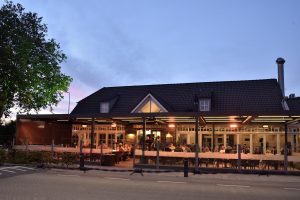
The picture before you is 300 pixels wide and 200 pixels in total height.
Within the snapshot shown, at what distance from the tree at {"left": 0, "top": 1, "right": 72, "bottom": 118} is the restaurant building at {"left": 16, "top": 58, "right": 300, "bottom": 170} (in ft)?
9.68

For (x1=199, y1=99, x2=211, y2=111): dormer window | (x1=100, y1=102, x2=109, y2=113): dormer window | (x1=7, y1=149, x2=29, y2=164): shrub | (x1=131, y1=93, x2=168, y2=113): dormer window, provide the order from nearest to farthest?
(x1=7, y1=149, x2=29, y2=164): shrub
(x1=131, y1=93, x2=168, y2=113): dormer window
(x1=199, y1=99, x2=211, y2=111): dormer window
(x1=100, y1=102, x2=109, y2=113): dormer window

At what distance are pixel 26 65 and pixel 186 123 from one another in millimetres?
13247

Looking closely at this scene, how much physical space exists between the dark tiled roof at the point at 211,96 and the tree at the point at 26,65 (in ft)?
12.1

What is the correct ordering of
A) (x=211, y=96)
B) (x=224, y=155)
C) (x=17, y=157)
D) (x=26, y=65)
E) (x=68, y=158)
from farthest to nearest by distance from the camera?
(x=211, y=96) < (x=26, y=65) < (x=17, y=157) < (x=68, y=158) < (x=224, y=155)

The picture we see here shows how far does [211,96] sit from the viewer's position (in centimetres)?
2958

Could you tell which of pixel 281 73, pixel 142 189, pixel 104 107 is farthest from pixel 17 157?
pixel 281 73

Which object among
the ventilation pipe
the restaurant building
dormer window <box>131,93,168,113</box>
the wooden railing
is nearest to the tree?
the restaurant building

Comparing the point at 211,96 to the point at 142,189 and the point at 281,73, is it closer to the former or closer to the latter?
the point at 281,73

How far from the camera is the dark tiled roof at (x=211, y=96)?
2830 centimetres

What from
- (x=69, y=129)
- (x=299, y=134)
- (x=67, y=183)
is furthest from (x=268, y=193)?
(x=69, y=129)

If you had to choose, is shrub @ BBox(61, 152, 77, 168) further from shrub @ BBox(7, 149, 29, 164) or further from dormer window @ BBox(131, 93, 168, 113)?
dormer window @ BBox(131, 93, 168, 113)

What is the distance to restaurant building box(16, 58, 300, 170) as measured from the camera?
25.2m

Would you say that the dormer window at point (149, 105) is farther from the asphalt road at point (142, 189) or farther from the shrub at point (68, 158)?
the asphalt road at point (142, 189)

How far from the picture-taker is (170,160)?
19109 mm
